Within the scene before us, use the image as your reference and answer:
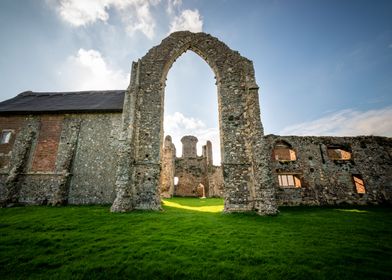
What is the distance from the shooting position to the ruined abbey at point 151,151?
9469 millimetres

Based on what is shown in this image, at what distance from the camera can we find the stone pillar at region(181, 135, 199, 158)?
88.4ft

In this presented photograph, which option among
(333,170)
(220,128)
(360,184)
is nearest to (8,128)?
(220,128)

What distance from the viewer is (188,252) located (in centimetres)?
452

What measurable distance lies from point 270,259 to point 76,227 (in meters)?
6.58

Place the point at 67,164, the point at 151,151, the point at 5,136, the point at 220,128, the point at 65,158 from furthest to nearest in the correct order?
the point at 5,136 < the point at 65,158 < the point at 67,164 < the point at 220,128 < the point at 151,151

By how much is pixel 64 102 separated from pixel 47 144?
433cm

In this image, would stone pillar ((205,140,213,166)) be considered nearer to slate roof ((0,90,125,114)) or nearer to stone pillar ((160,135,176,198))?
stone pillar ((160,135,176,198))

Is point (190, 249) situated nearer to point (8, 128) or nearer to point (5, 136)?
point (5, 136)

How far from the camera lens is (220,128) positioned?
35.0ft

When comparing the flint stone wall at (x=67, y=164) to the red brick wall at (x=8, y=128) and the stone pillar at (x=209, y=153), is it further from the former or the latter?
the stone pillar at (x=209, y=153)

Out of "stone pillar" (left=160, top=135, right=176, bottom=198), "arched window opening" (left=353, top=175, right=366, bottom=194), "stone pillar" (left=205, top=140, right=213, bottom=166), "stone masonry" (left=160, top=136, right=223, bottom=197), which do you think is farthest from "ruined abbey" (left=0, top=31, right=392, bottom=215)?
"stone pillar" (left=205, top=140, right=213, bottom=166)

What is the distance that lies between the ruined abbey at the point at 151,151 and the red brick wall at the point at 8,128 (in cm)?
8

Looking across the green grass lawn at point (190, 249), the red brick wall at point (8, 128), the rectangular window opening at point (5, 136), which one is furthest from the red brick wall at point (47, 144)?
the green grass lawn at point (190, 249)

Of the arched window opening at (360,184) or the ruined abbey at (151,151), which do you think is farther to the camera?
the arched window opening at (360,184)
